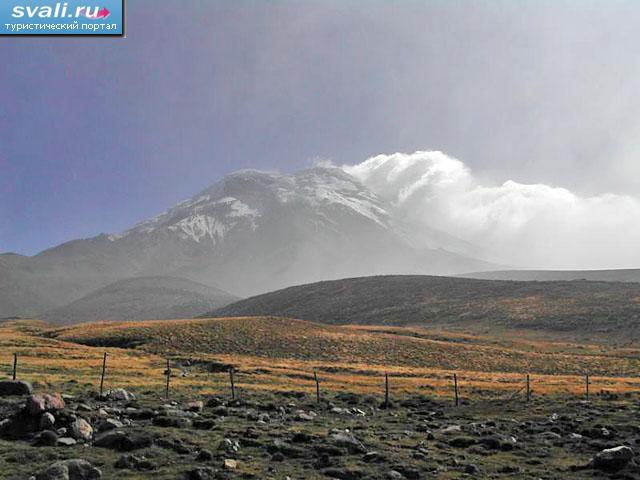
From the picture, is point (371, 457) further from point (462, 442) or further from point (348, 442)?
point (462, 442)

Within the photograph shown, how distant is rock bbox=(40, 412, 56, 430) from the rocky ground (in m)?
0.04

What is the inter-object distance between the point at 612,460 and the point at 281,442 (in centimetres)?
1370

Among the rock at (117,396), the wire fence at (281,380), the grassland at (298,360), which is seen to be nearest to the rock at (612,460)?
the wire fence at (281,380)

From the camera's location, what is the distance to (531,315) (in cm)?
15625

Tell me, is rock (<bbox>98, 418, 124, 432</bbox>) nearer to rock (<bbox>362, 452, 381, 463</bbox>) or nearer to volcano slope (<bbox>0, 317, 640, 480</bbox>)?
volcano slope (<bbox>0, 317, 640, 480</bbox>)

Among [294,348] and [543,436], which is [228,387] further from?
[294,348]

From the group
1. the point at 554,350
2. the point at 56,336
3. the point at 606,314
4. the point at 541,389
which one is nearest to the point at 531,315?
the point at 606,314

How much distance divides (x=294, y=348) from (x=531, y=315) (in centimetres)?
9836

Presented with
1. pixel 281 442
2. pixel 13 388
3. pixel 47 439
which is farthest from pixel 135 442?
pixel 13 388

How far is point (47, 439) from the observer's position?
1939cm

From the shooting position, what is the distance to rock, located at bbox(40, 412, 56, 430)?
20.8m

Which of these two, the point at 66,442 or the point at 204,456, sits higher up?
the point at 66,442

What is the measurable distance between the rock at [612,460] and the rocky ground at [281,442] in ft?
0.13

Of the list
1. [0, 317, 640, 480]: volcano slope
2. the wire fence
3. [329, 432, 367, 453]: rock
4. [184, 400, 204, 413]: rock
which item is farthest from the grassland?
[329, 432, 367, 453]: rock
